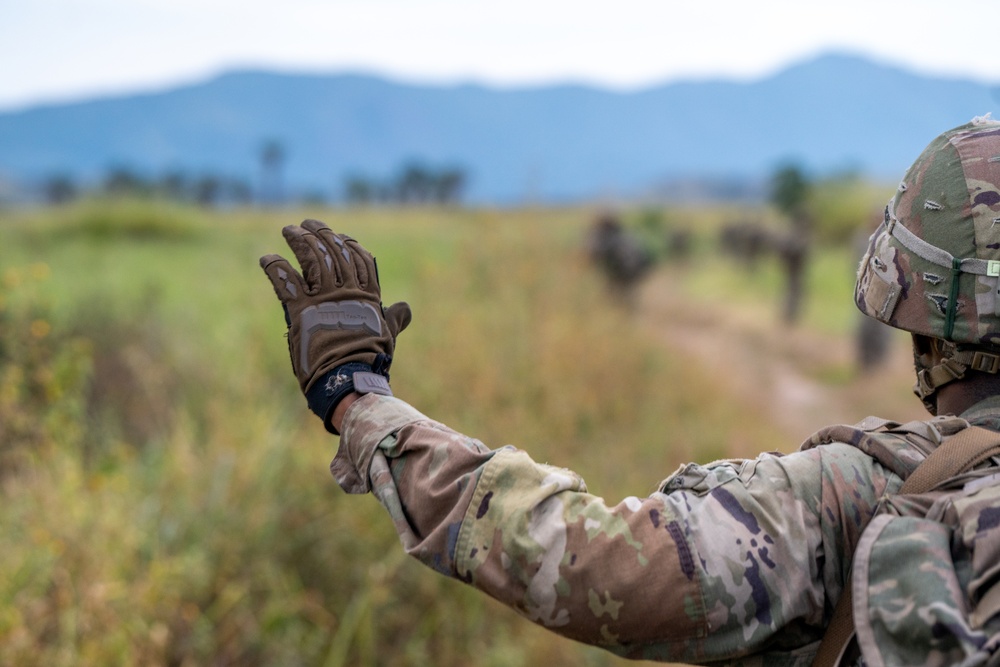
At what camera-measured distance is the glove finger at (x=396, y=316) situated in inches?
71.4

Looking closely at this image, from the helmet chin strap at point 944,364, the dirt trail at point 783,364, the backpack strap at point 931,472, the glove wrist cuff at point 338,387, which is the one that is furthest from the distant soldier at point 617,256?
the backpack strap at point 931,472

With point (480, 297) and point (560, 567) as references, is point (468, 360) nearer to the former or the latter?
point (480, 297)

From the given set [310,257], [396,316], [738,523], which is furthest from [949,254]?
[310,257]

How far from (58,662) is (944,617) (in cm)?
279

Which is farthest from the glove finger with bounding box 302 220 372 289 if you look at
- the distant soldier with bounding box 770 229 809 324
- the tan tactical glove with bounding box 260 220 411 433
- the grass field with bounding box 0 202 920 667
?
Answer: the distant soldier with bounding box 770 229 809 324

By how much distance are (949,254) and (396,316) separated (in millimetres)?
1029

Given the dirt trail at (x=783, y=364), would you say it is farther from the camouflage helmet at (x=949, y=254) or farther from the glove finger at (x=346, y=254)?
the glove finger at (x=346, y=254)

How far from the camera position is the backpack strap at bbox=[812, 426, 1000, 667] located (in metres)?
1.40

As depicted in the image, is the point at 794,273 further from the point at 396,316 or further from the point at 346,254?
the point at 346,254

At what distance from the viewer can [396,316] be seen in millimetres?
1832

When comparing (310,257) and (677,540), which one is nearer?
(677,540)

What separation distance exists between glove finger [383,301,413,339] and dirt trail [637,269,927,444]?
7028mm

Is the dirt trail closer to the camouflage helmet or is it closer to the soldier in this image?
the camouflage helmet

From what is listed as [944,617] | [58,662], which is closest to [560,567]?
[944,617]
